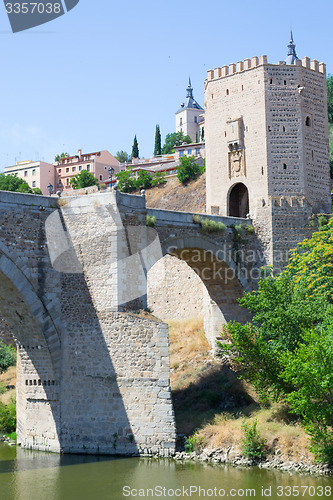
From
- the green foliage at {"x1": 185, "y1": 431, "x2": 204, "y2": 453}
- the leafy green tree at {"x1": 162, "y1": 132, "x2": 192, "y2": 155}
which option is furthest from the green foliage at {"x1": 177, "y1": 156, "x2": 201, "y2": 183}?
the leafy green tree at {"x1": 162, "y1": 132, "x2": 192, "y2": 155}

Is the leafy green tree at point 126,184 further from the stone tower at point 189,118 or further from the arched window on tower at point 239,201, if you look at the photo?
the stone tower at point 189,118

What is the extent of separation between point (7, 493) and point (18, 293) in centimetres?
543

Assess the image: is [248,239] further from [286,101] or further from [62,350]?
[62,350]

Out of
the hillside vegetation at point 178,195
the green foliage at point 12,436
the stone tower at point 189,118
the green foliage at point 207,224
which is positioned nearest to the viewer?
the green foliage at point 12,436

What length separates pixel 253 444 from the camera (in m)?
16.4

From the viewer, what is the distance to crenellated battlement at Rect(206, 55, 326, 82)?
24625 millimetres

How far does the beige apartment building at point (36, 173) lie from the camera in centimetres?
6988

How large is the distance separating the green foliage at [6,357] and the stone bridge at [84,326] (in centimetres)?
758

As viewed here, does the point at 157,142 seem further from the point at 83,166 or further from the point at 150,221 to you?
the point at 150,221

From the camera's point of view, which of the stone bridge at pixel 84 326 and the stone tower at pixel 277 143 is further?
the stone tower at pixel 277 143

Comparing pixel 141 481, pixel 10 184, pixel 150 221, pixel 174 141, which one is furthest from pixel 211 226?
pixel 174 141

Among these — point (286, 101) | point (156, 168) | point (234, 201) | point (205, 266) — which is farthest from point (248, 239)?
point (156, 168)

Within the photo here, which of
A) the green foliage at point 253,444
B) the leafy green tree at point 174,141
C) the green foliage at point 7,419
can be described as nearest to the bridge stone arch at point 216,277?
the green foliage at point 253,444

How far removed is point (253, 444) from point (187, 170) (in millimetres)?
34639
